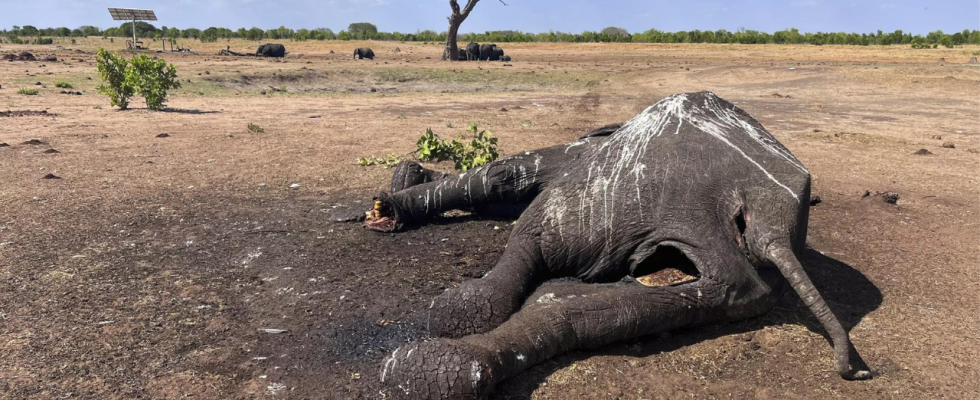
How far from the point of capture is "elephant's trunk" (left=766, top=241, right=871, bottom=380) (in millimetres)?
3180

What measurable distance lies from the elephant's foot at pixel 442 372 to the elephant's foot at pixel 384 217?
2138 millimetres

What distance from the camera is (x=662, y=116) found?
4.41 m

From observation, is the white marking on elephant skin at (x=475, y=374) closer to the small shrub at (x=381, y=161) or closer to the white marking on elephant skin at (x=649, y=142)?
the white marking on elephant skin at (x=649, y=142)

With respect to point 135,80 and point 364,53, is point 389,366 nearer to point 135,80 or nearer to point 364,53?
point 135,80

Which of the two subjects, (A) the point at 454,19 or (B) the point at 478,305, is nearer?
(B) the point at 478,305

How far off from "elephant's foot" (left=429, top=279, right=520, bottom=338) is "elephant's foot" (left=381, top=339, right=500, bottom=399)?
0.33m

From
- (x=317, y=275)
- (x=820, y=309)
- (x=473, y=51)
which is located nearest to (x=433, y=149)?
(x=317, y=275)

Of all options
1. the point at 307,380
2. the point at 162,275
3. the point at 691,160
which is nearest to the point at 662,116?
the point at 691,160

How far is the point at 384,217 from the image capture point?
5.21 meters

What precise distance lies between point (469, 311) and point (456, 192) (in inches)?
60.3

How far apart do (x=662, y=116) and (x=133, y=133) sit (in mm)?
8513

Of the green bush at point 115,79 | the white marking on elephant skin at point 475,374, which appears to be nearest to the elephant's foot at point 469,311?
the white marking on elephant skin at point 475,374

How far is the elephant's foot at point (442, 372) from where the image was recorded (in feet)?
9.16

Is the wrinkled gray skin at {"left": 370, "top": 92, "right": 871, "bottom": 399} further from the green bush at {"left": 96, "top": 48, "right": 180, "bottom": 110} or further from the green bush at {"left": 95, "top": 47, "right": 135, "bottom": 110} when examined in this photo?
the green bush at {"left": 95, "top": 47, "right": 135, "bottom": 110}
